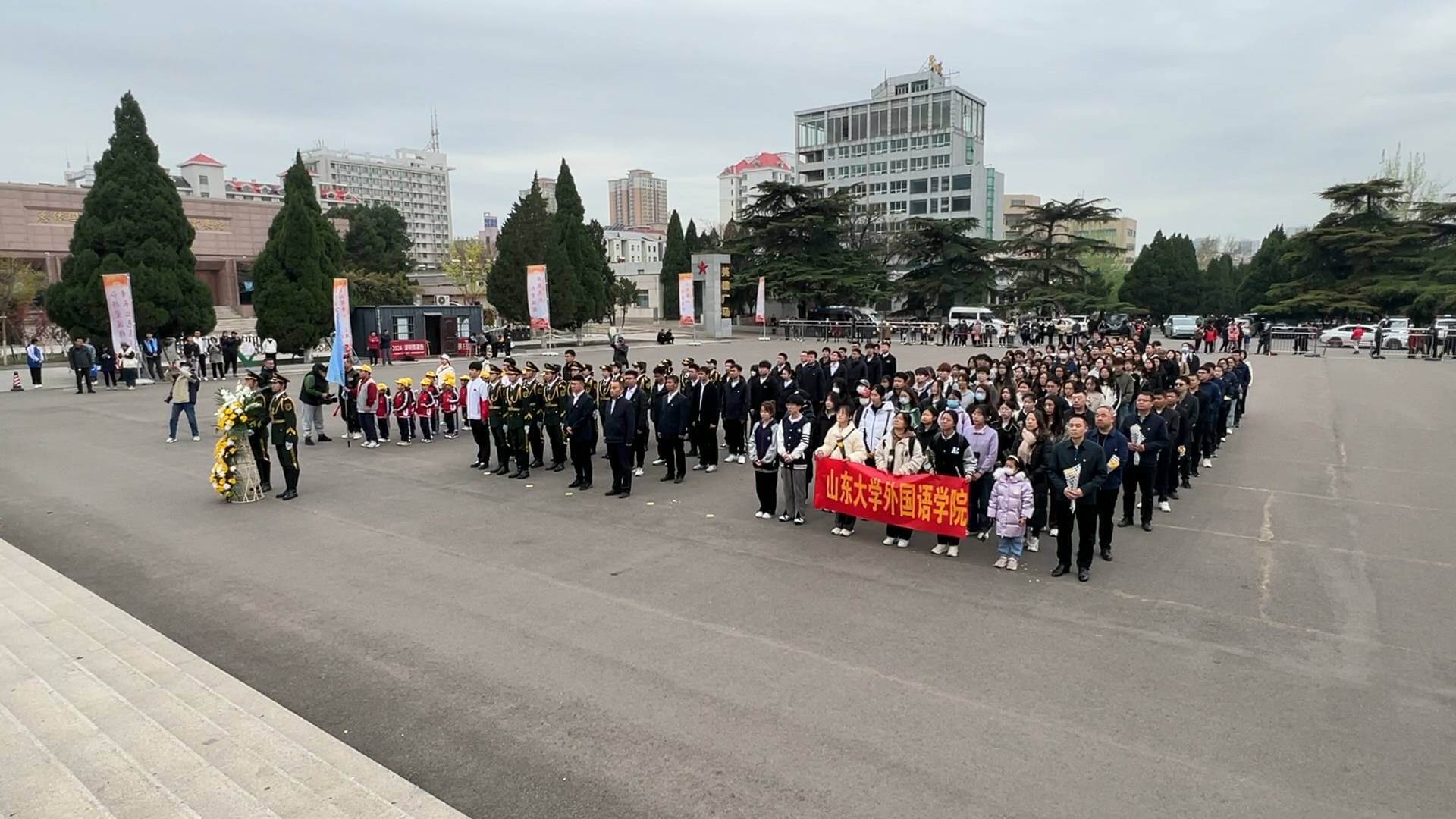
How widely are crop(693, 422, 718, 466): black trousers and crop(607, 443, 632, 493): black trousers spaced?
187 centimetres

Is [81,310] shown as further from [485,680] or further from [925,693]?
[925,693]

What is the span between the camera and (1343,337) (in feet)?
139

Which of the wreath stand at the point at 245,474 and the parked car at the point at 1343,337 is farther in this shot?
the parked car at the point at 1343,337

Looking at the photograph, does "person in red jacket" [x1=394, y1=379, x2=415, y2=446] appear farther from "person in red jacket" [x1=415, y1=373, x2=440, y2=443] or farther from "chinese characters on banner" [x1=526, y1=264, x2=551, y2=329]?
"chinese characters on banner" [x1=526, y1=264, x2=551, y2=329]

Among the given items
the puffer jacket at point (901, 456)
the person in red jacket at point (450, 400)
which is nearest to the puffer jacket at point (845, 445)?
the puffer jacket at point (901, 456)

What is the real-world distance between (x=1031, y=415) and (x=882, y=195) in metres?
97.8

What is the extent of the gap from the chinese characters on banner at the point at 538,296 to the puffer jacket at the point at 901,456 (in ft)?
91.8

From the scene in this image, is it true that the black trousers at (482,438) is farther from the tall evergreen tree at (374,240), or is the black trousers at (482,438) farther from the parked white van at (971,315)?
the tall evergreen tree at (374,240)

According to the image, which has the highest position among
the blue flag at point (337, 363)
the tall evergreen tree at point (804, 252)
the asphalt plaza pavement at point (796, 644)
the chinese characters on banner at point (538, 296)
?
the tall evergreen tree at point (804, 252)

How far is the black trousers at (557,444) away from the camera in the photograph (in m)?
13.0

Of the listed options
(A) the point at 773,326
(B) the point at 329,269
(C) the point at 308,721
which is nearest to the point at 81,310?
(B) the point at 329,269

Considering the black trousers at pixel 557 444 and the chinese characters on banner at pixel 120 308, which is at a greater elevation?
the chinese characters on banner at pixel 120 308

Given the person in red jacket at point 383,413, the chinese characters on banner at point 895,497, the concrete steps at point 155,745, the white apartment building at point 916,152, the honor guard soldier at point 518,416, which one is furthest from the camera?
the white apartment building at point 916,152

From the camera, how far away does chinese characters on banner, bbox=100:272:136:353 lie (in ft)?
84.2
